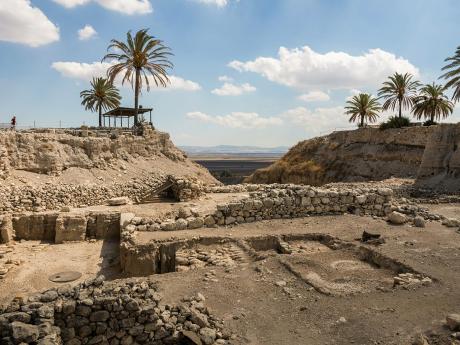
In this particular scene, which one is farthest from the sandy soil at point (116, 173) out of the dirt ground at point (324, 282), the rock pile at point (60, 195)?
the dirt ground at point (324, 282)

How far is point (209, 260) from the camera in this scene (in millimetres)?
9633

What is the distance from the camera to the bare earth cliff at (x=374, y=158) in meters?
22.8

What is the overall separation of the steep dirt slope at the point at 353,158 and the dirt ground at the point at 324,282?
21.0 m

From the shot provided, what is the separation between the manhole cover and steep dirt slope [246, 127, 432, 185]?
2672 centimetres

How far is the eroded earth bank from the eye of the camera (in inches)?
226

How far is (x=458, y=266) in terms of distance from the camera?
27.6 ft

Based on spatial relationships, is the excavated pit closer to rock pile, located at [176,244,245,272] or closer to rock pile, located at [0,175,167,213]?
rock pile, located at [176,244,245,272]

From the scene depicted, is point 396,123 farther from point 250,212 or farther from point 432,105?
point 250,212

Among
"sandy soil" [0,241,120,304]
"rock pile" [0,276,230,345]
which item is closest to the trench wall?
"sandy soil" [0,241,120,304]

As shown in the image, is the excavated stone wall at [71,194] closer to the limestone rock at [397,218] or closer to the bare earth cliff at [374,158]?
the limestone rock at [397,218]

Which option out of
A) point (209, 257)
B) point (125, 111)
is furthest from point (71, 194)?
point (125, 111)

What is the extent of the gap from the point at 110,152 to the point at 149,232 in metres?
13.0

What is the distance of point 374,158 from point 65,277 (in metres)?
30.1

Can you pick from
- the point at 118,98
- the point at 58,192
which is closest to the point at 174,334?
the point at 58,192
